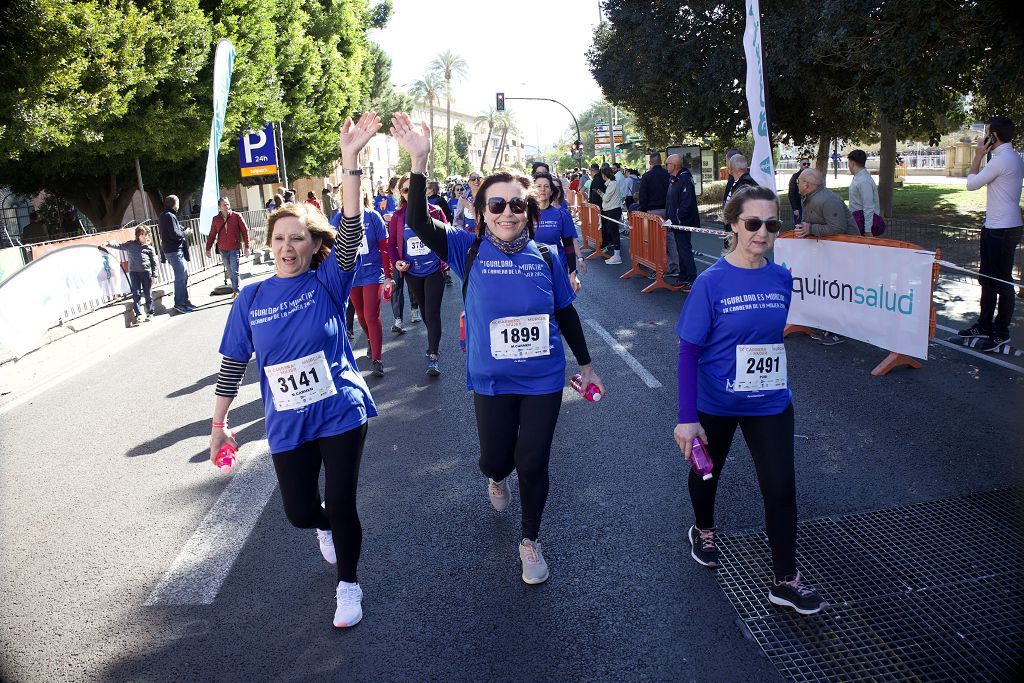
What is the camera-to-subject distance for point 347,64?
1451 inches

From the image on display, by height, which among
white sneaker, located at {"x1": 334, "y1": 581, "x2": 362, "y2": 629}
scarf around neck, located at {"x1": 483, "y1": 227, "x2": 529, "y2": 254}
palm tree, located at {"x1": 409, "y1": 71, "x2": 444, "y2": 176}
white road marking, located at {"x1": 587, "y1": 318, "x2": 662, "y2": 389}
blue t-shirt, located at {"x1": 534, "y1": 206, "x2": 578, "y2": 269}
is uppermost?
palm tree, located at {"x1": 409, "y1": 71, "x2": 444, "y2": 176}

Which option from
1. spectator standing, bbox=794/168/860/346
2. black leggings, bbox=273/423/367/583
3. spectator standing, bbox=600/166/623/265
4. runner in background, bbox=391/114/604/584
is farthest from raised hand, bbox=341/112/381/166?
spectator standing, bbox=600/166/623/265

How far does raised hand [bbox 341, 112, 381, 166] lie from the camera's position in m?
3.54

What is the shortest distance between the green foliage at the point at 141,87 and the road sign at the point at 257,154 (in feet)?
1.81

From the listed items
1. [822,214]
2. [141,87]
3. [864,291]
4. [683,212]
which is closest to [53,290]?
[141,87]

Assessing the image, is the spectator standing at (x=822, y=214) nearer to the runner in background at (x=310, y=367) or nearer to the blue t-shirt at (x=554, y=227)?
the blue t-shirt at (x=554, y=227)

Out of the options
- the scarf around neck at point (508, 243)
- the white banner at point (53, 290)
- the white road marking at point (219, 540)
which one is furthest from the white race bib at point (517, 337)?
the white banner at point (53, 290)

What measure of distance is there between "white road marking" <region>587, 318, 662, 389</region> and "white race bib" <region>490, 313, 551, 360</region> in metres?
3.60

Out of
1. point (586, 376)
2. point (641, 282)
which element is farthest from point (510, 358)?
point (641, 282)

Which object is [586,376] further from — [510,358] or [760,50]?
[760,50]

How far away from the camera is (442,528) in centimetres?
452

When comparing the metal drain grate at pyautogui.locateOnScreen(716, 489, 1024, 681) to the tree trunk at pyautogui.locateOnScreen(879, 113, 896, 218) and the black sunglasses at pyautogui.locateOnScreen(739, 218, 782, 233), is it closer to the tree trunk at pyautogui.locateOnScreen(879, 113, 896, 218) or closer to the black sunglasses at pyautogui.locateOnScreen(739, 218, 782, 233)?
the black sunglasses at pyautogui.locateOnScreen(739, 218, 782, 233)

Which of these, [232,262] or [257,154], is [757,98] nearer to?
[232,262]

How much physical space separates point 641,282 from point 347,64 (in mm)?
27824
